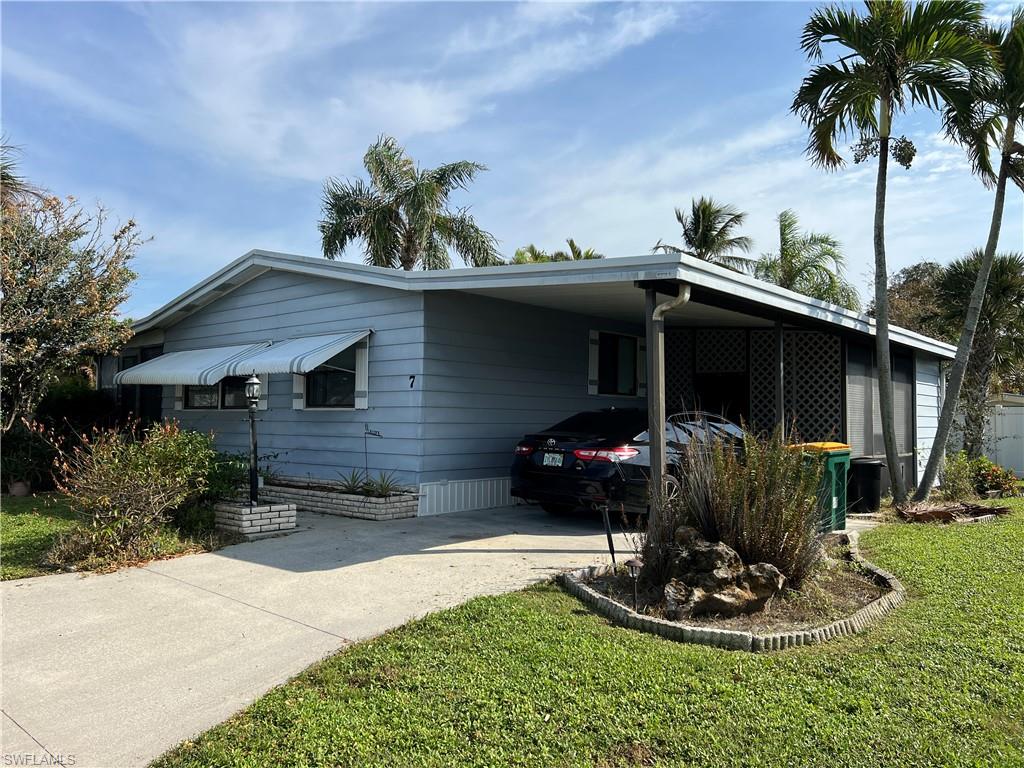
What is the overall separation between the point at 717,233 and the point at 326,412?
621 inches

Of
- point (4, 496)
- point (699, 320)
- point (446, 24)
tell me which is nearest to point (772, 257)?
point (699, 320)

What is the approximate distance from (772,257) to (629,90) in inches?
543

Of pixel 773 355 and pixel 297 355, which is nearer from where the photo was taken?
pixel 297 355

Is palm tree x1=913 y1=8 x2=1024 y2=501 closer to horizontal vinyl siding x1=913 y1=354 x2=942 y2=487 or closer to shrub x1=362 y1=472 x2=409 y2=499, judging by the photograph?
horizontal vinyl siding x1=913 y1=354 x2=942 y2=487

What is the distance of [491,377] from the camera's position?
395 inches

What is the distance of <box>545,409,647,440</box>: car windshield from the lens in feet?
27.1

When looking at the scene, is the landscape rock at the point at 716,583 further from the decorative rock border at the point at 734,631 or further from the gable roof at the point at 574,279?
the gable roof at the point at 574,279

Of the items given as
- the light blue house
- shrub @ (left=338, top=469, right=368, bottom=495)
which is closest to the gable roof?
the light blue house

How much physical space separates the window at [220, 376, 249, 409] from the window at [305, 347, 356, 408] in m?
2.01

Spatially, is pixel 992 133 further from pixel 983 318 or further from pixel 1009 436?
pixel 1009 436

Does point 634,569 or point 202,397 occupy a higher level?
point 202,397

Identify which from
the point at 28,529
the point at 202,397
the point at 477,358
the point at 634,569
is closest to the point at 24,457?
the point at 202,397

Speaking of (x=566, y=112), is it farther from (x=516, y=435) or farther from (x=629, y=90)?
(x=516, y=435)

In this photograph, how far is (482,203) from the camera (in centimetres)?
2100
